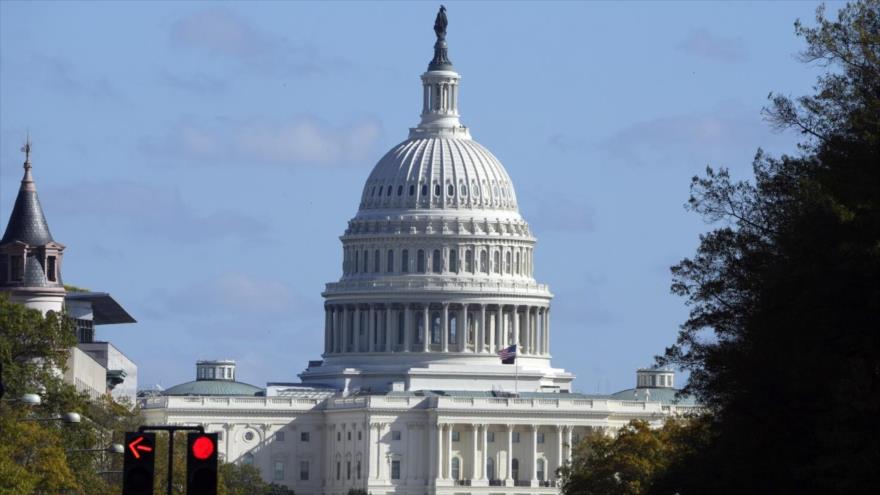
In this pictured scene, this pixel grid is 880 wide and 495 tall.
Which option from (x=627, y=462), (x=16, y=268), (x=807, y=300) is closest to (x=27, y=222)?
(x=16, y=268)

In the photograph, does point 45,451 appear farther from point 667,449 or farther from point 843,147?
point 667,449

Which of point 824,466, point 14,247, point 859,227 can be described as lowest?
point 824,466

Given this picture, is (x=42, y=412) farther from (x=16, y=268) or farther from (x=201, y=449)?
(x=201, y=449)

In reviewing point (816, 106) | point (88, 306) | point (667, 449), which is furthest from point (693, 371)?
point (88, 306)

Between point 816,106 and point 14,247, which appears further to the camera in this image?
point 14,247

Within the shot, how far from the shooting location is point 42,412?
419 ft

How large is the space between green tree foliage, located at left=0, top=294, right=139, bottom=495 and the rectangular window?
1984 centimetres

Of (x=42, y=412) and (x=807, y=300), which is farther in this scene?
(x=42, y=412)

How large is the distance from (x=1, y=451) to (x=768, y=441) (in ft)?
100

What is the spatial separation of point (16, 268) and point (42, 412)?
34680 millimetres

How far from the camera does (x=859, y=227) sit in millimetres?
85875

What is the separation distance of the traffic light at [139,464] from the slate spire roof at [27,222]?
9271 centimetres

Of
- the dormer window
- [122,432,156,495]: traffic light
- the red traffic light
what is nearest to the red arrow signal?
[122,432,156,495]: traffic light

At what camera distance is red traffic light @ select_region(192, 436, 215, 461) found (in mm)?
68562
